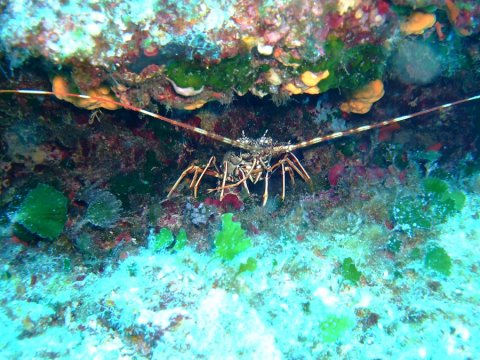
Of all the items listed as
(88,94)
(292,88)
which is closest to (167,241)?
(88,94)

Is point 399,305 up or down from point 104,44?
down

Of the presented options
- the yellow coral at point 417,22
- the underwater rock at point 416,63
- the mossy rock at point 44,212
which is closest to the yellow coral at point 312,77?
the yellow coral at point 417,22

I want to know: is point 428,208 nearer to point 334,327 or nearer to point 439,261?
point 439,261

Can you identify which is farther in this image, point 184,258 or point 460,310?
point 184,258

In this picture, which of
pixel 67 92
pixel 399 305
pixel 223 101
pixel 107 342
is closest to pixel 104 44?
pixel 67 92

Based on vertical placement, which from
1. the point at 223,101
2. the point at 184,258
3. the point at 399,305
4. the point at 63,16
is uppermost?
the point at 63,16

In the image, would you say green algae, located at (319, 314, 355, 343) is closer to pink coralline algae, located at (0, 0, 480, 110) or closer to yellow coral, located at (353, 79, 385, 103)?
pink coralline algae, located at (0, 0, 480, 110)

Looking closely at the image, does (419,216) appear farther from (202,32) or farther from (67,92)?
(67,92)

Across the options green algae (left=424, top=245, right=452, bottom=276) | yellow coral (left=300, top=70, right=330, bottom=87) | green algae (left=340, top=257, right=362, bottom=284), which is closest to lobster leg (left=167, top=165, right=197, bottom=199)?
yellow coral (left=300, top=70, right=330, bottom=87)
